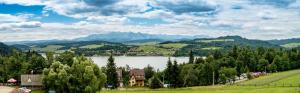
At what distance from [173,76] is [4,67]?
116ft

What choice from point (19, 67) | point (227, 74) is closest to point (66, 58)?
point (19, 67)

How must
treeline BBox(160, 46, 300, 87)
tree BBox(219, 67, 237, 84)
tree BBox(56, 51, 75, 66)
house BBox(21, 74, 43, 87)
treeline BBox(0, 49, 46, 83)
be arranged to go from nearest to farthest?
1. tree BBox(56, 51, 75, 66)
2. house BBox(21, 74, 43, 87)
3. treeline BBox(0, 49, 46, 83)
4. treeline BBox(160, 46, 300, 87)
5. tree BBox(219, 67, 237, 84)

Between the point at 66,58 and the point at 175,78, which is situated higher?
the point at 66,58

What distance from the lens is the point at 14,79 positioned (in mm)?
92250

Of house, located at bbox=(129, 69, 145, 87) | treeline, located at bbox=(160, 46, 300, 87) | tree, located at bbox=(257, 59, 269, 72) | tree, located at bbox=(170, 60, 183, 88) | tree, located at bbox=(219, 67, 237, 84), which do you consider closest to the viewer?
tree, located at bbox=(170, 60, 183, 88)

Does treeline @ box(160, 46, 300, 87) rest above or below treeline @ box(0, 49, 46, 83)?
below

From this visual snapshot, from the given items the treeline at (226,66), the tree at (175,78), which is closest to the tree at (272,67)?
the treeline at (226,66)

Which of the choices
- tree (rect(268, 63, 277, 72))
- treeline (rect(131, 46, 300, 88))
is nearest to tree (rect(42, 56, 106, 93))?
treeline (rect(131, 46, 300, 88))

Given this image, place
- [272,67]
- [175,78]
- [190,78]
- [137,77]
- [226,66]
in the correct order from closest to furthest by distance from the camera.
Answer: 1. [175,78]
2. [190,78]
3. [226,66]
4. [272,67]
5. [137,77]

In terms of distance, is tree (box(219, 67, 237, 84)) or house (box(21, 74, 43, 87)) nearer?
house (box(21, 74, 43, 87))

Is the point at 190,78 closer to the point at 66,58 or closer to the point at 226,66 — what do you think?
the point at 226,66

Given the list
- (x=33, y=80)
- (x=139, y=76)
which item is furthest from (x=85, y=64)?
(x=139, y=76)

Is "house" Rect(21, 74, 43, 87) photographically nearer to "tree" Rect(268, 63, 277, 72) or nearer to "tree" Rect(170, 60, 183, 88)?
"tree" Rect(170, 60, 183, 88)

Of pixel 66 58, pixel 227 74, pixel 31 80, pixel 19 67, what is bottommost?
pixel 227 74
